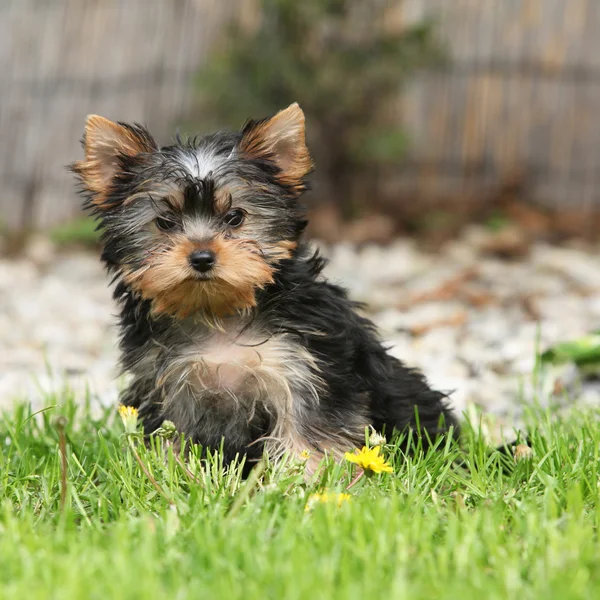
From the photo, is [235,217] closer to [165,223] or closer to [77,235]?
[165,223]

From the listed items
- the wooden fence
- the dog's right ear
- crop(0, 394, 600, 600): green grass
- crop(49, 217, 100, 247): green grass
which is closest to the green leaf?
crop(0, 394, 600, 600): green grass

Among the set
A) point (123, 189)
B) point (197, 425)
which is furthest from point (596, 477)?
point (123, 189)

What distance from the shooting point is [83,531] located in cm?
313

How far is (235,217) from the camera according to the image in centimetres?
383

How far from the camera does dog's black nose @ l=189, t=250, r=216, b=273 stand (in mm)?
3588

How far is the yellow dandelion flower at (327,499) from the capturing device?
312 centimetres

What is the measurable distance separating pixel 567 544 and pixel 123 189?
7.19 ft

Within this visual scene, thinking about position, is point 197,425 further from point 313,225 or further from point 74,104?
point 74,104

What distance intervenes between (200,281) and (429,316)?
3825 millimetres

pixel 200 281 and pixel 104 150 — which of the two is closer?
pixel 200 281

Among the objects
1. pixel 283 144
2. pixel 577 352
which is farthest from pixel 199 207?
pixel 577 352

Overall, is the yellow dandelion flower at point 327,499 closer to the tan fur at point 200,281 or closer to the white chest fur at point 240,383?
the white chest fur at point 240,383

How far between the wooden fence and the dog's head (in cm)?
661

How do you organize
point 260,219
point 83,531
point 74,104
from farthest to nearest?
point 74,104
point 260,219
point 83,531
